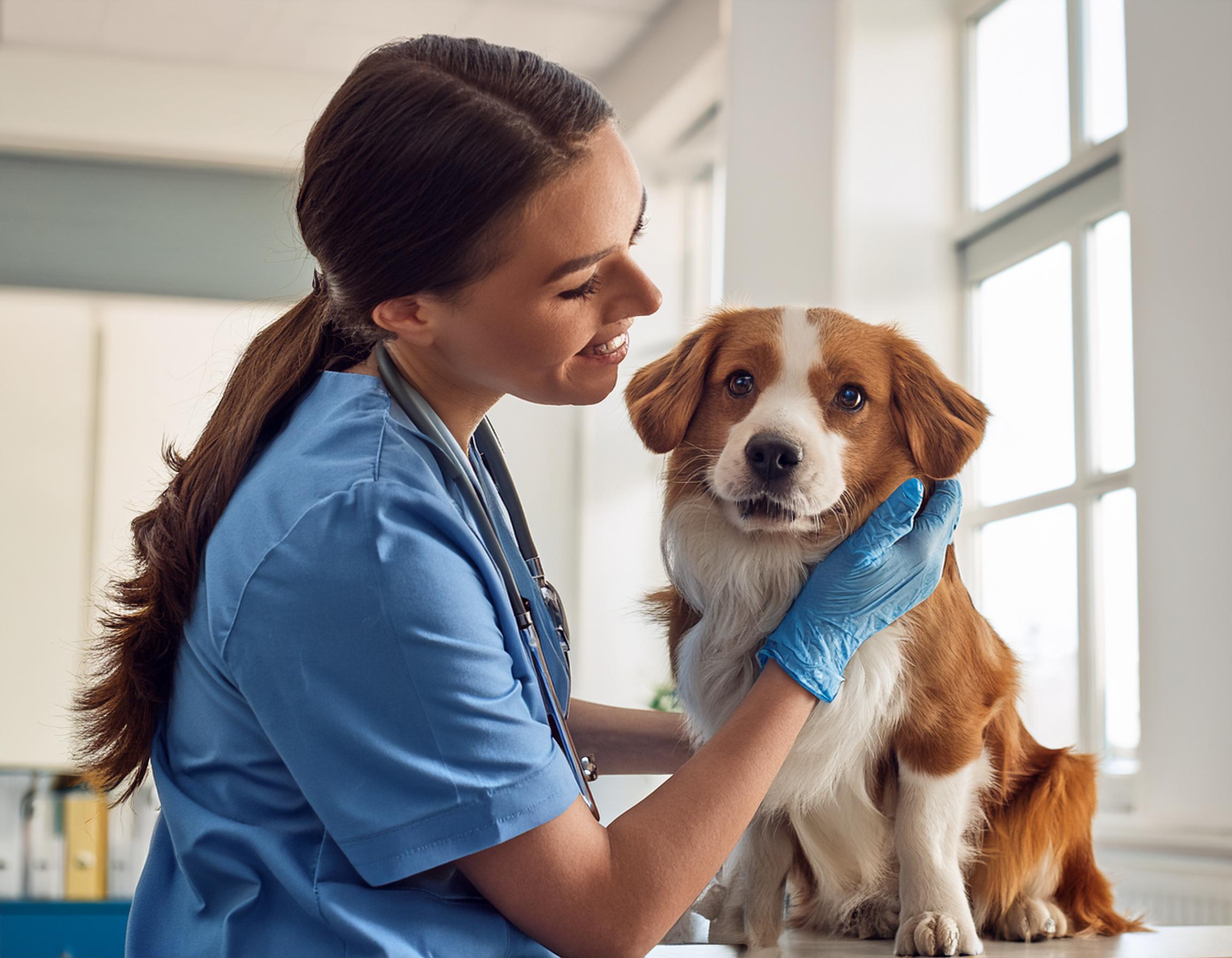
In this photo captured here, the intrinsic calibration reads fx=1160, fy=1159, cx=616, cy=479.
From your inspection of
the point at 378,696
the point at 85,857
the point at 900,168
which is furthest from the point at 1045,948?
the point at 85,857

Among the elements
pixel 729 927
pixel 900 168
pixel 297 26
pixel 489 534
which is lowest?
pixel 729 927

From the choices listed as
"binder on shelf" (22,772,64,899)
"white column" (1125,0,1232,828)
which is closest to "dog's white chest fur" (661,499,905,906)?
"white column" (1125,0,1232,828)

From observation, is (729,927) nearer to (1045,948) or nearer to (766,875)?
(766,875)

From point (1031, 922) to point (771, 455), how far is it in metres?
0.60

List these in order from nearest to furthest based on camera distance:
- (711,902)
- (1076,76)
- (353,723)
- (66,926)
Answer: (353,723) → (711,902) → (1076,76) → (66,926)

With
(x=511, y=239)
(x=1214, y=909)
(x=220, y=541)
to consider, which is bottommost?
(x=1214, y=909)

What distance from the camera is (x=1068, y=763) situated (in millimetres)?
1321

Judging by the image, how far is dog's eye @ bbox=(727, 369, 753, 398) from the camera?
49.5 inches

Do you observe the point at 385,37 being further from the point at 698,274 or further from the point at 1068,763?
the point at 1068,763

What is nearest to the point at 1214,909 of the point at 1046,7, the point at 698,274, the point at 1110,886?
the point at 1110,886

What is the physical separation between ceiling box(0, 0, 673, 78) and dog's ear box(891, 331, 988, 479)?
3.40m

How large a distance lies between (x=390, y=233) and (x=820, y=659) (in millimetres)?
565

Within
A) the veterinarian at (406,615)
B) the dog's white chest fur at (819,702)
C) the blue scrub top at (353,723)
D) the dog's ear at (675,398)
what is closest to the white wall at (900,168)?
the dog's ear at (675,398)

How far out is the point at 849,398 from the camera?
1.23 m
